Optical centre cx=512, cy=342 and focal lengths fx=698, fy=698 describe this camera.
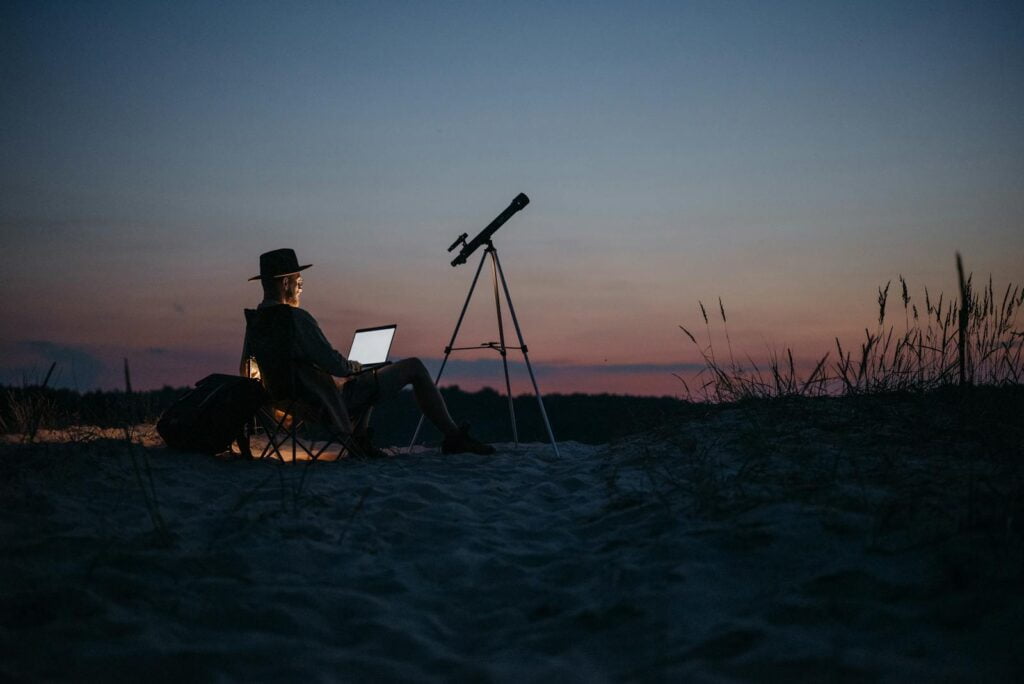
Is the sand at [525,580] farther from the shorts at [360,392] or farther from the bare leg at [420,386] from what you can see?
the bare leg at [420,386]

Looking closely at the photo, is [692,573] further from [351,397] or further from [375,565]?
[351,397]

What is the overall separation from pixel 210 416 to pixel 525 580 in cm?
302

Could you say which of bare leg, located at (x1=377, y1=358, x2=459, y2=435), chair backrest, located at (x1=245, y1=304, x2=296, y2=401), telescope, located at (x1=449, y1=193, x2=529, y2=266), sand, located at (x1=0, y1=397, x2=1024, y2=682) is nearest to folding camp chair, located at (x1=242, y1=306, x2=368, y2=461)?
chair backrest, located at (x1=245, y1=304, x2=296, y2=401)

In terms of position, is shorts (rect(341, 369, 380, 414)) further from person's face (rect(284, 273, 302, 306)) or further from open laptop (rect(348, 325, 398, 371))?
person's face (rect(284, 273, 302, 306))

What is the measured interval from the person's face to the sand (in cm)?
184

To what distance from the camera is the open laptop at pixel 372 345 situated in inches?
229

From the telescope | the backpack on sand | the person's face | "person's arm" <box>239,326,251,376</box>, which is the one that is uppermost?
the telescope

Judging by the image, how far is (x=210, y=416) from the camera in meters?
4.78

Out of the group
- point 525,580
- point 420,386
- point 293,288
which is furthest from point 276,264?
point 525,580

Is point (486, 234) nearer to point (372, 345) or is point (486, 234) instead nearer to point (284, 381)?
point (372, 345)

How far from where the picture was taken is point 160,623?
7.24ft

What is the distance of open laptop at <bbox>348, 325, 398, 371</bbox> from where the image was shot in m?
5.83

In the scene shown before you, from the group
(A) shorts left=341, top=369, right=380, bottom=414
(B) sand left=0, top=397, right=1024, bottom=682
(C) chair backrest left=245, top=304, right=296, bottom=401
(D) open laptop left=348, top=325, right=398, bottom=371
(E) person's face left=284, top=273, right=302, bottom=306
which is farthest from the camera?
(D) open laptop left=348, top=325, right=398, bottom=371

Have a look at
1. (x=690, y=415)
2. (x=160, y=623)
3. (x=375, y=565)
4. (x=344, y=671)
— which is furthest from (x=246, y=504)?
(x=690, y=415)
